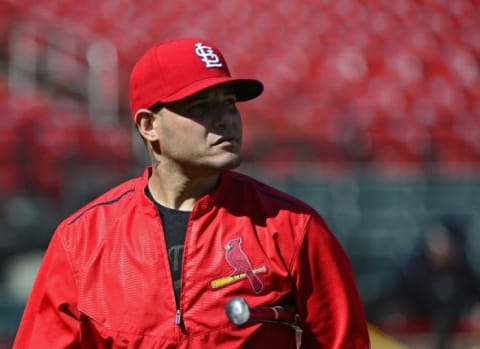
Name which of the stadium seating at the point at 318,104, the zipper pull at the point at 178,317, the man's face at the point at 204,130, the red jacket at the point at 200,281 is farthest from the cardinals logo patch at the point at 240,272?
the stadium seating at the point at 318,104

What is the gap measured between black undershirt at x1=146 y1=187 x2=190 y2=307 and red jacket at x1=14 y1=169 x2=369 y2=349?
0.02 meters

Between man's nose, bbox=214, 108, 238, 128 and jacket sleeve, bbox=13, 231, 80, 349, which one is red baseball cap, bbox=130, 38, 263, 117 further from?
jacket sleeve, bbox=13, 231, 80, 349

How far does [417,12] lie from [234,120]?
11.5m

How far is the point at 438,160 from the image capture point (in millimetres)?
9680

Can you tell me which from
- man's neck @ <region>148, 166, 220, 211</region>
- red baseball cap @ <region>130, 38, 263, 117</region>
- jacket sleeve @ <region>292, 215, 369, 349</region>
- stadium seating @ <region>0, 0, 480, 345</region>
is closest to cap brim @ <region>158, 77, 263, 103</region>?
red baseball cap @ <region>130, 38, 263, 117</region>

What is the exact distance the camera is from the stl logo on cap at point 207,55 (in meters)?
2.63

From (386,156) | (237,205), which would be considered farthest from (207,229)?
(386,156)

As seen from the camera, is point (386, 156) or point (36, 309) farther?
point (386, 156)

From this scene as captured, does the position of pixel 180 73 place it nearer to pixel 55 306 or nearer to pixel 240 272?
pixel 240 272

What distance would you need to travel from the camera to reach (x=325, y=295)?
253 cm

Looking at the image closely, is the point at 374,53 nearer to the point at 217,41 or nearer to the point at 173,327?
the point at 217,41

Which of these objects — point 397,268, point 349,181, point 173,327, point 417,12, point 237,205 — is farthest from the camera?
point 417,12

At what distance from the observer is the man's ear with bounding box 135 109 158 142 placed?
275 centimetres

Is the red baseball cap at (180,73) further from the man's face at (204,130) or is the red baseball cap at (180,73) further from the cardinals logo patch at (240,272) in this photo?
the cardinals logo patch at (240,272)
